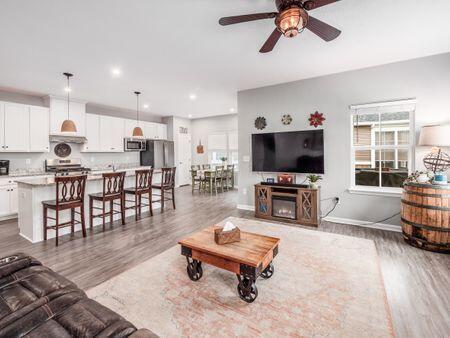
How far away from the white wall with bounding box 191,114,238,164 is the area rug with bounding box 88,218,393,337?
21.4 feet

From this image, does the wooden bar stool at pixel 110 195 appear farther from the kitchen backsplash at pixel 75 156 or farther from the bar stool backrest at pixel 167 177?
the kitchen backsplash at pixel 75 156

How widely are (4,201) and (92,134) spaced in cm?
250

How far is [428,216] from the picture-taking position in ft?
9.57

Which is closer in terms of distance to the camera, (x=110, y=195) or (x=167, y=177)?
(x=110, y=195)

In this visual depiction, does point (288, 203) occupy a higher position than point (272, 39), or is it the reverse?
point (272, 39)

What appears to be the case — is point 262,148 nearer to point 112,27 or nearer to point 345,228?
point 345,228

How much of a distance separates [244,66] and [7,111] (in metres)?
5.08

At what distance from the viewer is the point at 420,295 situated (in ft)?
6.84

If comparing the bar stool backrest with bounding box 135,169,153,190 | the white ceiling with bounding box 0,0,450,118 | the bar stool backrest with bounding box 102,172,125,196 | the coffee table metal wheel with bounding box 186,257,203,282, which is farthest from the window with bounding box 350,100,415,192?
the bar stool backrest with bounding box 102,172,125,196

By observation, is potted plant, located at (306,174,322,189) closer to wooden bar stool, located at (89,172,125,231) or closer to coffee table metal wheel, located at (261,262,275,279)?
coffee table metal wheel, located at (261,262,275,279)

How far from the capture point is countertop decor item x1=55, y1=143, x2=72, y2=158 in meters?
5.81

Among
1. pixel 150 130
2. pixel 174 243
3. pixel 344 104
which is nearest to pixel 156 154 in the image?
pixel 150 130

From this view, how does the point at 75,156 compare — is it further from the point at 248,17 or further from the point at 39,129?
the point at 248,17

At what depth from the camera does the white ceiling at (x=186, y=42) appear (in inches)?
91.1
